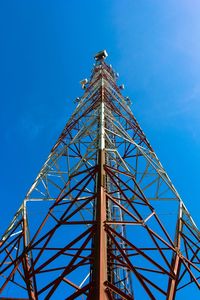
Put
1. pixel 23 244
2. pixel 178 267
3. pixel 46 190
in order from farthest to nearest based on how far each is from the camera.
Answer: pixel 46 190, pixel 23 244, pixel 178 267

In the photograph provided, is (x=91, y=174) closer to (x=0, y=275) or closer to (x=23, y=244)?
(x=23, y=244)

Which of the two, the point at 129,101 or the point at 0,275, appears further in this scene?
the point at 129,101

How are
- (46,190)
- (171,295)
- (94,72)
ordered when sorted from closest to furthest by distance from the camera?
Result: (171,295) → (46,190) → (94,72)

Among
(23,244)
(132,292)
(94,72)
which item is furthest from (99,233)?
(94,72)

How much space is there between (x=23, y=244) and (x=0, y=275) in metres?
1.03

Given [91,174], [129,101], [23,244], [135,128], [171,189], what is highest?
[129,101]

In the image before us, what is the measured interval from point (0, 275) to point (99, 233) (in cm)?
425

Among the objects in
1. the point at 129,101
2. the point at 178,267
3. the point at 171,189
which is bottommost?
the point at 178,267

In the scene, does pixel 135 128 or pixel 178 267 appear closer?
pixel 178 267

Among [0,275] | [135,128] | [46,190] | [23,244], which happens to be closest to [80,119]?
[135,128]

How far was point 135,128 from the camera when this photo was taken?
15234mm

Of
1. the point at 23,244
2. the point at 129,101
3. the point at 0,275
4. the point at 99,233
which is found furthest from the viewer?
the point at 129,101

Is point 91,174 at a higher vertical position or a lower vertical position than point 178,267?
higher

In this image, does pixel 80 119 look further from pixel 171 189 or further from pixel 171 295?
pixel 171 295
